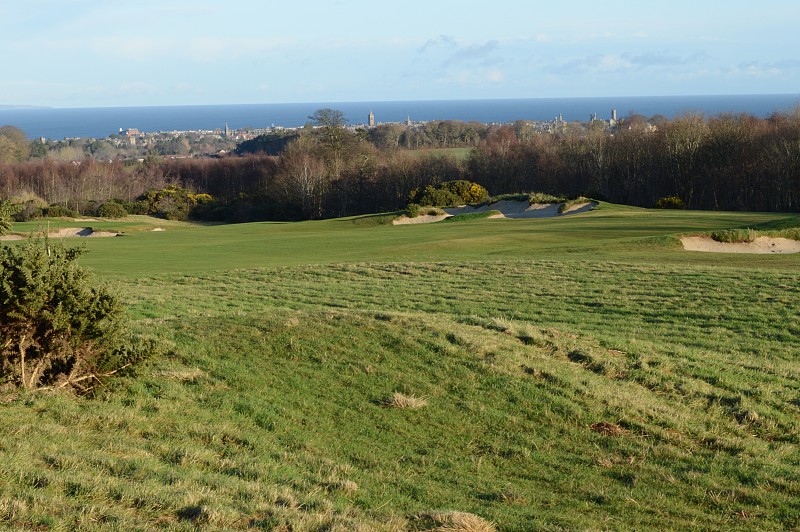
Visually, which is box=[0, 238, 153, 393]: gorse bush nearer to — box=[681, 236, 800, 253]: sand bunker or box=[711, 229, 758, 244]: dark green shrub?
box=[681, 236, 800, 253]: sand bunker

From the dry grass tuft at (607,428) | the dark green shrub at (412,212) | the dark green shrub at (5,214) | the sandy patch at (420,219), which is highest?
the dark green shrub at (5,214)

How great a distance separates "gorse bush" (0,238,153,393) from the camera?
32.2 ft

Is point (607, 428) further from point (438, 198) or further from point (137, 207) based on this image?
point (137, 207)

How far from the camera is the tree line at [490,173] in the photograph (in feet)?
216

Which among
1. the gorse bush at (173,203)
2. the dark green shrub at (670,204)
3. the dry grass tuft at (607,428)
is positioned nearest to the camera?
the dry grass tuft at (607,428)

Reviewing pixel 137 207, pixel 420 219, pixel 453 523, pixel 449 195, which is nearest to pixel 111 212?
pixel 137 207

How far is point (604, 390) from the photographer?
1100 cm

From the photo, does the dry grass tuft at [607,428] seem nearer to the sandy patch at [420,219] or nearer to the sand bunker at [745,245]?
the sand bunker at [745,245]

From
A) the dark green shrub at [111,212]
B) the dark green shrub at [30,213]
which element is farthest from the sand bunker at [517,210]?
the dark green shrub at [30,213]

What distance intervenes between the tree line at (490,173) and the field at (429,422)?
45.3 meters

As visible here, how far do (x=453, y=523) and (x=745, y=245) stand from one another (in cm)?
2999

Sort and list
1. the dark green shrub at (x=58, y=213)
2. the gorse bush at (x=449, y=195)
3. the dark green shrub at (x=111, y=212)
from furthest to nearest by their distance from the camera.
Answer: the dark green shrub at (x=111, y=212)
the gorse bush at (x=449, y=195)
the dark green shrub at (x=58, y=213)

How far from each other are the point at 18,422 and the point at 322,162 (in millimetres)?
78592

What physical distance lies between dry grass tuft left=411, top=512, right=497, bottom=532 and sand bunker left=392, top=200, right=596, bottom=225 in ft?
156
